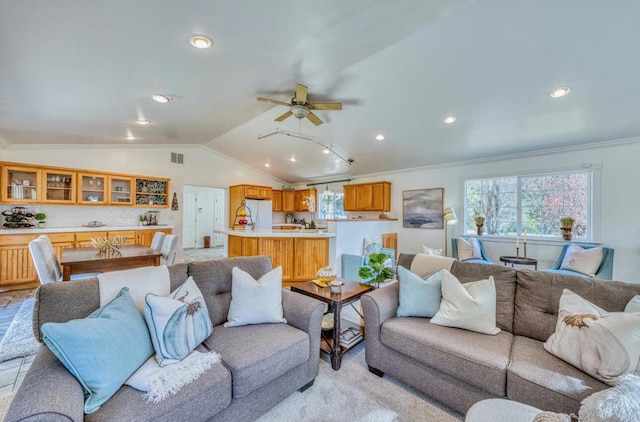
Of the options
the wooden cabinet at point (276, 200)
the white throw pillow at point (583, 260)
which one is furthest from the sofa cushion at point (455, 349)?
the wooden cabinet at point (276, 200)

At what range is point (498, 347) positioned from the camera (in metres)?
1.70

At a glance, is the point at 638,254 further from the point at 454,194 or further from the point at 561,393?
the point at 561,393

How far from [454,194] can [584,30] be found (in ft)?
11.2

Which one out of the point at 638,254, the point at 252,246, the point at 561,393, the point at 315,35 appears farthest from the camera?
the point at 252,246

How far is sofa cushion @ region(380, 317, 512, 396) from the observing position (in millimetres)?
1560

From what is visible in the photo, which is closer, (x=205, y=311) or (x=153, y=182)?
(x=205, y=311)

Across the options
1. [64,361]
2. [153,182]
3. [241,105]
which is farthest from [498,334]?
[153,182]

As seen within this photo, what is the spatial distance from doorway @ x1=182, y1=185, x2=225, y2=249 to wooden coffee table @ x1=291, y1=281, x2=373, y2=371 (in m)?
7.36

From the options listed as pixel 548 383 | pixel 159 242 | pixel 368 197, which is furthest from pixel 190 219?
pixel 548 383

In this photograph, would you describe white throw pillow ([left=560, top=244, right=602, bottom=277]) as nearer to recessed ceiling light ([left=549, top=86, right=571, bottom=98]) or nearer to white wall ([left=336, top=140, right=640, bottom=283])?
white wall ([left=336, top=140, right=640, bottom=283])

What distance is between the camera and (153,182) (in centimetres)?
591

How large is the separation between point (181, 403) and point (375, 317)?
4.60ft

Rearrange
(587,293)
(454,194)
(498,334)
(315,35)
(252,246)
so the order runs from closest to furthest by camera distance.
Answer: (587,293) < (498,334) < (315,35) < (252,246) < (454,194)

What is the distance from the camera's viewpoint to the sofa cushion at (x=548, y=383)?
4.35 ft
